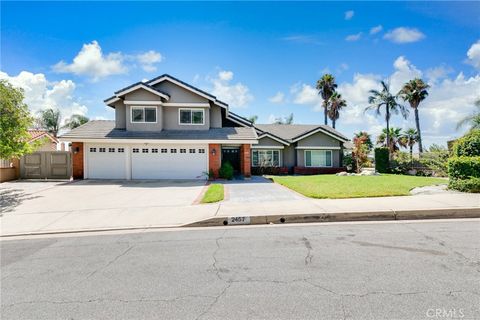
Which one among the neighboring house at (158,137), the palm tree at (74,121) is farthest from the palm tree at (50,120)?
→ the neighboring house at (158,137)

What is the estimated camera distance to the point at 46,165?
61.1 feet

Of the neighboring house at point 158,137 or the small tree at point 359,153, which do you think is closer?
the neighboring house at point 158,137

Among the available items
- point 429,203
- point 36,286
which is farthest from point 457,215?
point 36,286

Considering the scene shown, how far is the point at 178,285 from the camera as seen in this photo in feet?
13.0

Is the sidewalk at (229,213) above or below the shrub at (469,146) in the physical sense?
below

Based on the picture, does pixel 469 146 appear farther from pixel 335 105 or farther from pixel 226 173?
pixel 335 105

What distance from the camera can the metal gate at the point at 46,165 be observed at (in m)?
18.3

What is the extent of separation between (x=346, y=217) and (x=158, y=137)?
14428 millimetres

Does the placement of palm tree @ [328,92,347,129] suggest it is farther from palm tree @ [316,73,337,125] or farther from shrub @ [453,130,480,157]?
shrub @ [453,130,480,157]

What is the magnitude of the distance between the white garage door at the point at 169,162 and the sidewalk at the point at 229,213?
30.2 feet

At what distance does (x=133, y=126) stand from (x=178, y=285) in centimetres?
1817

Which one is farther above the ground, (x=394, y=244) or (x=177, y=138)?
(x=177, y=138)

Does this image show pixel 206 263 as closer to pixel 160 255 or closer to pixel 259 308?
pixel 160 255

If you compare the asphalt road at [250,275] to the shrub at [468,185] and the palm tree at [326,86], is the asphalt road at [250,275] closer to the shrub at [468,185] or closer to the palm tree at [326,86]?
the shrub at [468,185]
